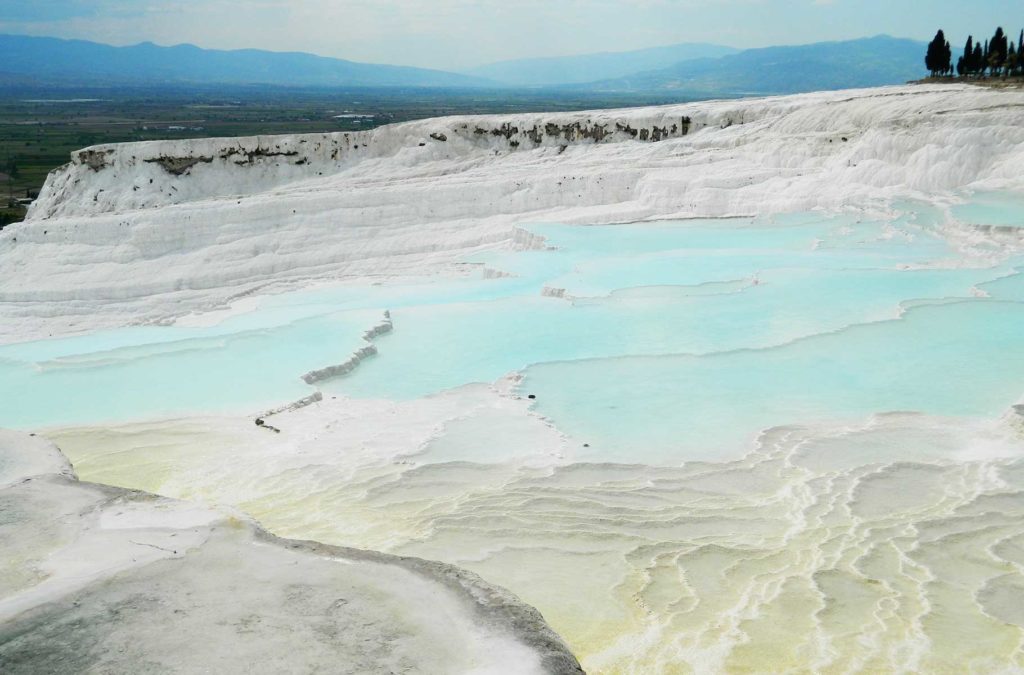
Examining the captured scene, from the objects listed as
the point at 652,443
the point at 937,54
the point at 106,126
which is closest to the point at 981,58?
the point at 937,54

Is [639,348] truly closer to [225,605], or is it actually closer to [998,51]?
[225,605]

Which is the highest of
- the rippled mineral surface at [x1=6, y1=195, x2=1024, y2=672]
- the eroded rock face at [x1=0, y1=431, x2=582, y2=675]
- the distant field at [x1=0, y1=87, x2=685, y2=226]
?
the distant field at [x1=0, y1=87, x2=685, y2=226]

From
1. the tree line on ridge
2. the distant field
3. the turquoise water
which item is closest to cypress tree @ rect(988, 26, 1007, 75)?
the tree line on ridge

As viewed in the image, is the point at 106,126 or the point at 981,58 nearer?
the point at 981,58

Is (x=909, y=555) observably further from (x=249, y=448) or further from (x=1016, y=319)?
(x=1016, y=319)

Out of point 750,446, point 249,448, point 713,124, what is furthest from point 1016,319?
point 713,124

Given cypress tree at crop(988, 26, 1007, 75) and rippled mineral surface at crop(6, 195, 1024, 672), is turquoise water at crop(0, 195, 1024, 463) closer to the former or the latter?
rippled mineral surface at crop(6, 195, 1024, 672)

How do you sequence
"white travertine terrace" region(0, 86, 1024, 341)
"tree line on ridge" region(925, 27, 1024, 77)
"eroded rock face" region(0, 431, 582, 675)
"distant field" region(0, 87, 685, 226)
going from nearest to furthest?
"eroded rock face" region(0, 431, 582, 675) → "white travertine terrace" region(0, 86, 1024, 341) → "tree line on ridge" region(925, 27, 1024, 77) → "distant field" region(0, 87, 685, 226)

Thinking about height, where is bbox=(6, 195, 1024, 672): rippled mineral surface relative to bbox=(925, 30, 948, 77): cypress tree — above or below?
below

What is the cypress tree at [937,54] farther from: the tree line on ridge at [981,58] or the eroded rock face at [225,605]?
the eroded rock face at [225,605]
